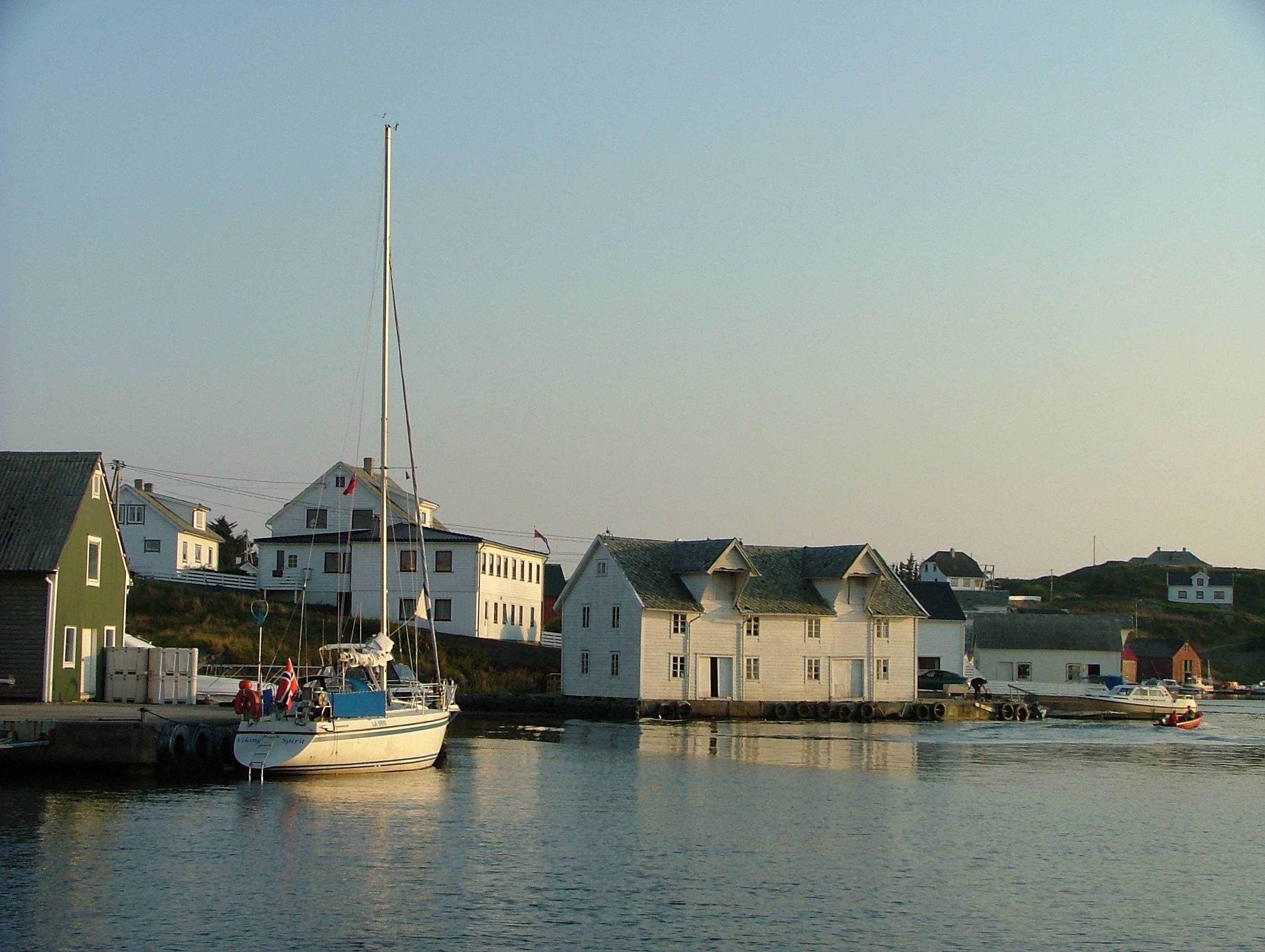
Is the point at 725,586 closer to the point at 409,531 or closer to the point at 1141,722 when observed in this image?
the point at 409,531

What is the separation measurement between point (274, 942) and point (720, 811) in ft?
50.2

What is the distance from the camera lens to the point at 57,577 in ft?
133

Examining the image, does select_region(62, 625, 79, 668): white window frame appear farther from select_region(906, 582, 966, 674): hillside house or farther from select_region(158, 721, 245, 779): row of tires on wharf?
select_region(906, 582, 966, 674): hillside house

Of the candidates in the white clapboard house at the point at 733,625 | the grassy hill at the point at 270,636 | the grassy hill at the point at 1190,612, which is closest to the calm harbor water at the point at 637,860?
the white clapboard house at the point at 733,625

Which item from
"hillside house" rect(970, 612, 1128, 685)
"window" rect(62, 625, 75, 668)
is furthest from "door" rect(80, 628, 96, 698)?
"hillside house" rect(970, 612, 1128, 685)

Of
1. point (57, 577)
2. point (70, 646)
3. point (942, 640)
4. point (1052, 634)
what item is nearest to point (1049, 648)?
point (1052, 634)

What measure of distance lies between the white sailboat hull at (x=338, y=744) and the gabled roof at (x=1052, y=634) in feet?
241

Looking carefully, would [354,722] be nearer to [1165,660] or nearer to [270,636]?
[270,636]

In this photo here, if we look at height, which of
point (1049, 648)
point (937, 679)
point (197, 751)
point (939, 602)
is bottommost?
point (197, 751)

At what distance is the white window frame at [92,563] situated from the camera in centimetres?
4306

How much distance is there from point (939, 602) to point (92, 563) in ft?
199

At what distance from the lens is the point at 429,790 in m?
35.9

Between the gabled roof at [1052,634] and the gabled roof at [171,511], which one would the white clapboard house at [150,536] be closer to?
the gabled roof at [171,511]

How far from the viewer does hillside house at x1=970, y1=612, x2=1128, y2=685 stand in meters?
105
